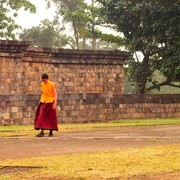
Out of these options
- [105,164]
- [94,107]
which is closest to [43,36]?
[94,107]

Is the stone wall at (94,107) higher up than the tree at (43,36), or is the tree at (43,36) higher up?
the tree at (43,36)

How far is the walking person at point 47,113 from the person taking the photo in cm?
1039

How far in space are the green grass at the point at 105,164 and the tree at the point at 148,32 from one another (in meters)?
15.4

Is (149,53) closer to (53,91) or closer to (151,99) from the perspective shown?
(151,99)

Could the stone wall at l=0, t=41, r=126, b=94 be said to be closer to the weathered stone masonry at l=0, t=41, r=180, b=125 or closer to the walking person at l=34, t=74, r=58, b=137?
the weathered stone masonry at l=0, t=41, r=180, b=125

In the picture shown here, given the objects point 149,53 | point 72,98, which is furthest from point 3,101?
point 149,53

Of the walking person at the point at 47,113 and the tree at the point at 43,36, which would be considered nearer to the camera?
the walking person at the point at 47,113

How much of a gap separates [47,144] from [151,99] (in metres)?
10.0

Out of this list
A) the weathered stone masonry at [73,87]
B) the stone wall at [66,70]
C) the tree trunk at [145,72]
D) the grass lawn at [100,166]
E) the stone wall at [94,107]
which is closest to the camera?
the grass lawn at [100,166]

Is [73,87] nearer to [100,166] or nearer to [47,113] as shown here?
[47,113]

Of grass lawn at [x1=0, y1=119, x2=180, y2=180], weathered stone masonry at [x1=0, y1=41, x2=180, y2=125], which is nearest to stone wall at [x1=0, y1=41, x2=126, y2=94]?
weathered stone masonry at [x1=0, y1=41, x2=180, y2=125]

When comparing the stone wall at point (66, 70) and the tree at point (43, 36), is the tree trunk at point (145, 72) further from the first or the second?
the tree at point (43, 36)

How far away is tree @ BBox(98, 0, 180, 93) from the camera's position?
22.0 m

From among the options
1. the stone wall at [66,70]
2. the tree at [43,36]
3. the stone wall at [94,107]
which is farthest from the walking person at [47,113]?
the tree at [43,36]
